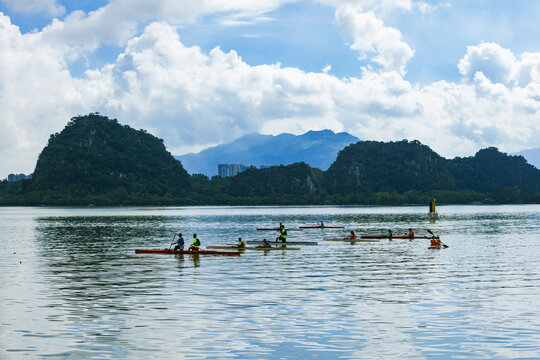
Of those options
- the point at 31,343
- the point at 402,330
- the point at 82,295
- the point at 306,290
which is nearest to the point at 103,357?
the point at 31,343

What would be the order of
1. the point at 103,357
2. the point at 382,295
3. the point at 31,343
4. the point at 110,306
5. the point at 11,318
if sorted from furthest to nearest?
the point at 382,295 < the point at 110,306 < the point at 11,318 < the point at 31,343 < the point at 103,357

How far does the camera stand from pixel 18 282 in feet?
124

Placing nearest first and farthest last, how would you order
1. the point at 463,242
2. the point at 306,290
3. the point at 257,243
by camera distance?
the point at 306,290
the point at 257,243
the point at 463,242

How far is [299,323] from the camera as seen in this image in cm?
2411

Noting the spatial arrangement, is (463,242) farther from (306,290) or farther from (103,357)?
(103,357)

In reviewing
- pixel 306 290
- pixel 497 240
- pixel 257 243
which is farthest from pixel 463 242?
pixel 306 290

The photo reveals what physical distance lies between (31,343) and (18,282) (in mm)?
18022

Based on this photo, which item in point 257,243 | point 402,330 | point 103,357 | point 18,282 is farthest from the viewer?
point 257,243

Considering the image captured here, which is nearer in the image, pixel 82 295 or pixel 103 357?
pixel 103 357

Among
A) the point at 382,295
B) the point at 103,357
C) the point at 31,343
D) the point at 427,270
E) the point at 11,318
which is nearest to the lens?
the point at 103,357

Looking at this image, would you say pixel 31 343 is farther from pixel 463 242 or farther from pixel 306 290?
pixel 463 242

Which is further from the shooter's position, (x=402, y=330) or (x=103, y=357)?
(x=402, y=330)

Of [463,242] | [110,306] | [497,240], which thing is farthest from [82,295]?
[497,240]

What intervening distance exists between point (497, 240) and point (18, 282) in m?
55.9
